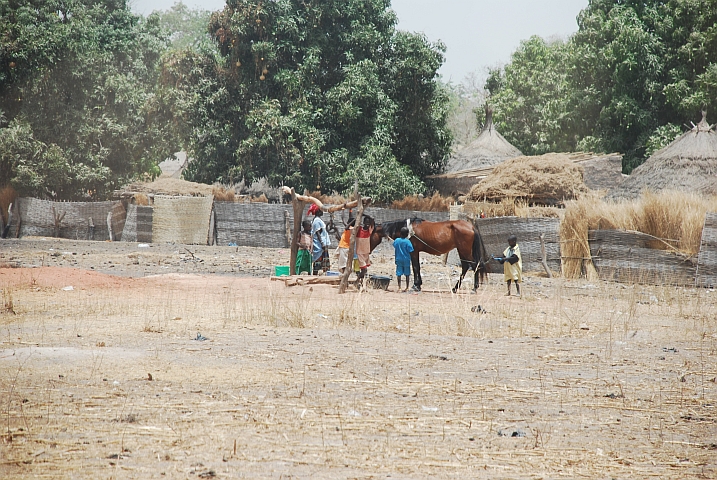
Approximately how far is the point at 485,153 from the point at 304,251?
16.6m

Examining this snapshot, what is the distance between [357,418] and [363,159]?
72.1 feet

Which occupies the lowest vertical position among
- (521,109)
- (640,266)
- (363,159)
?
(640,266)

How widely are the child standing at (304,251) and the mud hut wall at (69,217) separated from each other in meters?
12.8

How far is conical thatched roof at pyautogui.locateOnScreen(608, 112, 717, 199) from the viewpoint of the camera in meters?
21.2

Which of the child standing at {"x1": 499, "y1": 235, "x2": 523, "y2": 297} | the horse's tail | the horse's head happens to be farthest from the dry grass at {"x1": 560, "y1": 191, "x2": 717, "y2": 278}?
the horse's head

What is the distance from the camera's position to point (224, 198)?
80.3 feet

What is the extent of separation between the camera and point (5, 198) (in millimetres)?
25375

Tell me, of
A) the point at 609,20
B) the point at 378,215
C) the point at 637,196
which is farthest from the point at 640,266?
the point at 609,20

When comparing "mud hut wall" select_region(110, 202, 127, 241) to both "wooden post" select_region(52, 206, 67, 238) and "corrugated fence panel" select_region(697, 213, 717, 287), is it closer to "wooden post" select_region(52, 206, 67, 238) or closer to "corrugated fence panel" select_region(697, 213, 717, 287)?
"wooden post" select_region(52, 206, 67, 238)

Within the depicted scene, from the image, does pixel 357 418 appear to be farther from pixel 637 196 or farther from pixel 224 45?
pixel 224 45

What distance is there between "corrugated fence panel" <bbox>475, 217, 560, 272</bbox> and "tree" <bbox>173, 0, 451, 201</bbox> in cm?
904

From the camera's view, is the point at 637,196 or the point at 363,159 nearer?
the point at 637,196

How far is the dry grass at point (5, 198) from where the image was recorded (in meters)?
25.2

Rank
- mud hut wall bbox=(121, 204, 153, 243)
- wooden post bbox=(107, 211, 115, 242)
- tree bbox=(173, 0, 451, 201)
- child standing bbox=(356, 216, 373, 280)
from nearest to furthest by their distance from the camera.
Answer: child standing bbox=(356, 216, 373, 280) < mud hut wall bbox=(121, 204, 153, 243) < wooden post bbox=(107, 211, 115, 242) < tree bbox=(173, 0, 451, 201)
